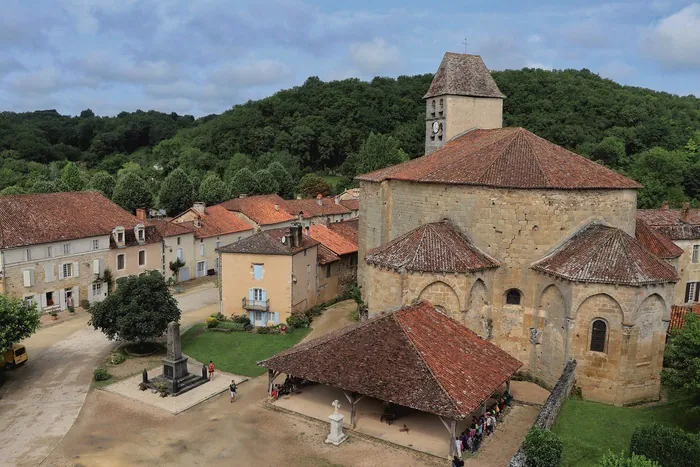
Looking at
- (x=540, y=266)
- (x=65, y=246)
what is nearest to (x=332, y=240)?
(x=65, y=246)

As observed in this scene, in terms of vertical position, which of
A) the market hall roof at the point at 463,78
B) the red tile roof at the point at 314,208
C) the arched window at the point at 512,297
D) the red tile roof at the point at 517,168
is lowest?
the arched window at the point at 512,297

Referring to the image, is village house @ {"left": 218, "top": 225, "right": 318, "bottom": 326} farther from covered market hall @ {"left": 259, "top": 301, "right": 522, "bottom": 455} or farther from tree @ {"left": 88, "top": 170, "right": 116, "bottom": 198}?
tree @ {"left": 88, "top": 170, "right": 116, "bottom": 198}

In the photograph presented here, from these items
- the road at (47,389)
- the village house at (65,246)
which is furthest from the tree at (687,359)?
the village house at (65,246)

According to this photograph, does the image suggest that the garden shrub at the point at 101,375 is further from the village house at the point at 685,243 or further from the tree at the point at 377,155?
the tree at the point at 377,155

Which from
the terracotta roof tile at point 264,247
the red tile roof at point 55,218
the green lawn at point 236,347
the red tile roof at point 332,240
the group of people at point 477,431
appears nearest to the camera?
the group of people at point 477,431

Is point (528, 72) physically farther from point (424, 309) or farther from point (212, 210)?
point (424, 309)

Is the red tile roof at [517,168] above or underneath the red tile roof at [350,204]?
above
